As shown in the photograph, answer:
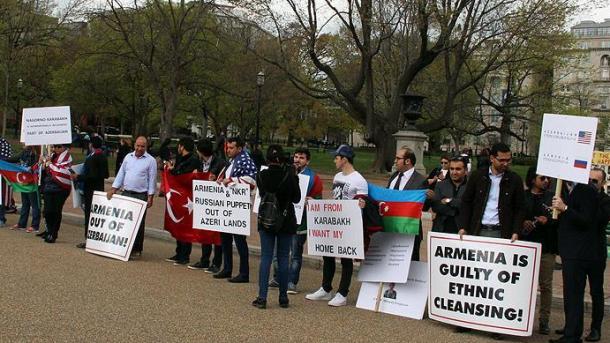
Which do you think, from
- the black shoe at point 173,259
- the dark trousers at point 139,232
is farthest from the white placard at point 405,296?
the dark trousers at point 139,232

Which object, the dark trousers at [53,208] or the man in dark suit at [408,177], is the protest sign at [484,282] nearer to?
the man in dark suit at [408,177]

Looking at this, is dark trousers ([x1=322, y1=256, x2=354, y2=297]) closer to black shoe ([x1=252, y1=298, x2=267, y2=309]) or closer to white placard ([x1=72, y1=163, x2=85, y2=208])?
black shoe ([x1=252, y1=298, x2=267, y2=309])

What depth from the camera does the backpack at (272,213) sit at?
307 inches

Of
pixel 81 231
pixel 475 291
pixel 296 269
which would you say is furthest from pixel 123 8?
pixel 475 291

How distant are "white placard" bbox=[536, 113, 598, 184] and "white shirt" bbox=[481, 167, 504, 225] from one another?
46 centimetres

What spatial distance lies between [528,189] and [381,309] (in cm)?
213

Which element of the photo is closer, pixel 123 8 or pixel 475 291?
pixel 475 291

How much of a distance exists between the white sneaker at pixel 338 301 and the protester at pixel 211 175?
225 centimetres

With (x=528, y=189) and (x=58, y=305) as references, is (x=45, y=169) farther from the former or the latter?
(x=528, y=189)

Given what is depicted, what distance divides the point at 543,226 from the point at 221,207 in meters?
4.20

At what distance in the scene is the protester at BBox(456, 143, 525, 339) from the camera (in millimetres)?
7109

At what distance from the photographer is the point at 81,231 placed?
1359 centimetres

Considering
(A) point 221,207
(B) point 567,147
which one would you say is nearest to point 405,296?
(B) point 567,147

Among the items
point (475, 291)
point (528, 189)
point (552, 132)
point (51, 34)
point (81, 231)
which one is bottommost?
point (81, 231)
